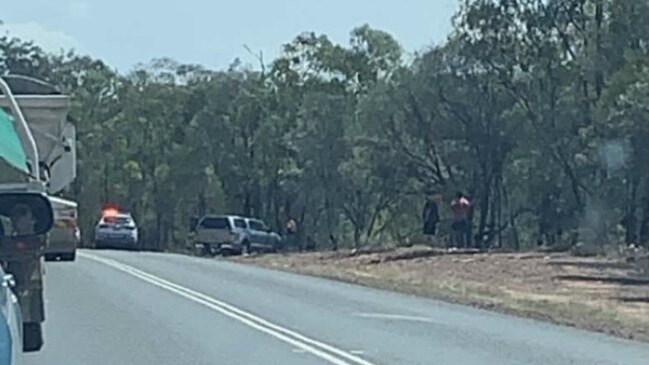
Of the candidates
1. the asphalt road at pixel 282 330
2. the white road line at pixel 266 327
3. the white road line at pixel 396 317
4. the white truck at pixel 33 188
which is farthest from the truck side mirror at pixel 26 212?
the white road line at pixel 396 317

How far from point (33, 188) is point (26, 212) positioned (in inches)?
7.9

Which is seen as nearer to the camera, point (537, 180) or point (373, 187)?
point (537, 180)

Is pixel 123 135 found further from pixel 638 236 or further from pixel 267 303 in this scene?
pixel 267 303

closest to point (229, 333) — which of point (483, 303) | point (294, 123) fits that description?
point (483, 303)

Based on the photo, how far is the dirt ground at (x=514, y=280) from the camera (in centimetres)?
2766

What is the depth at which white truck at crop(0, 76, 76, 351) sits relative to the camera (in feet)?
43.0

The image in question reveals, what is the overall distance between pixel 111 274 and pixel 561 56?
100.0 ft

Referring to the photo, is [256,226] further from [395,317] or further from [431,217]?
[395,317]

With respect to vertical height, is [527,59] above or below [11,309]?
above

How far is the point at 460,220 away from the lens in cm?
5531

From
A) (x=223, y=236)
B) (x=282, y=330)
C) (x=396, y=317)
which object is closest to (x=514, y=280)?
(x=396, y=317)

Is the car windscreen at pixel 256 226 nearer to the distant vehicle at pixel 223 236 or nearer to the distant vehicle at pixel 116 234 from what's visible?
the distant vehicle at pixel 223 236

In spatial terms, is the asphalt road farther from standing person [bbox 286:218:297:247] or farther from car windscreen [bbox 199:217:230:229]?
standing person [bbox 286:218:297:247]

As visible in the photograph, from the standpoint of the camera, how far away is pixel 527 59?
2489 inches
